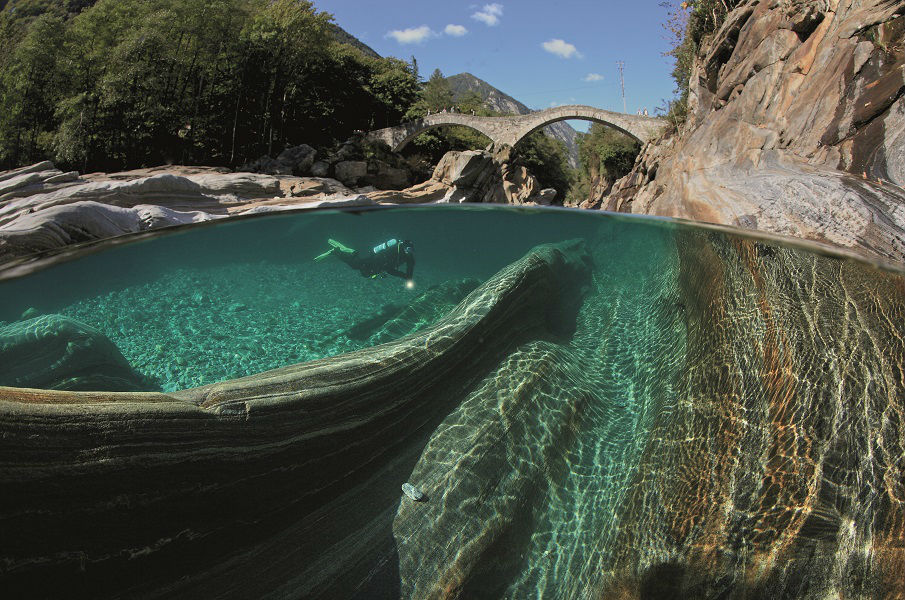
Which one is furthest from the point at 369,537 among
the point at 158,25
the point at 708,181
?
the point at 158,25

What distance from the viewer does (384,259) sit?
4.09m

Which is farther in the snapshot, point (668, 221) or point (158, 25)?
point (158, 25)

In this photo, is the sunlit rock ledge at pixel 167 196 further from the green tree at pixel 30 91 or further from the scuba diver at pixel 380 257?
the green tree at pixel 30 91

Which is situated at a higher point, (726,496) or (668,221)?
(668,221)

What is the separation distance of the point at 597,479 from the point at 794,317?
1.62m

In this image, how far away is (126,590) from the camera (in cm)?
153

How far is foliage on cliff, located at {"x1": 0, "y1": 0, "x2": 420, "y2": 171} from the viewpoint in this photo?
25.1 m

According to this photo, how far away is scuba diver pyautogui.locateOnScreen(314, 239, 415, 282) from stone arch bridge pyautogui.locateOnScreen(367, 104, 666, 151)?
30187mm

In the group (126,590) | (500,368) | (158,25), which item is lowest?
(126,590)

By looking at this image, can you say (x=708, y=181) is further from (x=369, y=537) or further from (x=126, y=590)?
(x=126, y=590)

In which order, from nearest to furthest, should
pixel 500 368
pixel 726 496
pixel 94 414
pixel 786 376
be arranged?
1. pixel 94 414
2. pixel 726 496
3. pixel 786 376
4. pixel 500 368

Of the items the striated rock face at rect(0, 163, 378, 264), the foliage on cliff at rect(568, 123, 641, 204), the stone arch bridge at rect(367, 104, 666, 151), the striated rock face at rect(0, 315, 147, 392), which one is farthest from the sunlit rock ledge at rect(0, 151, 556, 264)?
the foliage on cliff at rect(568, 123, 641, 204)

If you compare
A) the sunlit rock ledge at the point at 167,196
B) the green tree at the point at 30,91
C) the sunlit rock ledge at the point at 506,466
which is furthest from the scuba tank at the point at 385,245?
the green tree at the point at 30,91

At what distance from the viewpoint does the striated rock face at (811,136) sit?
4.08 m
